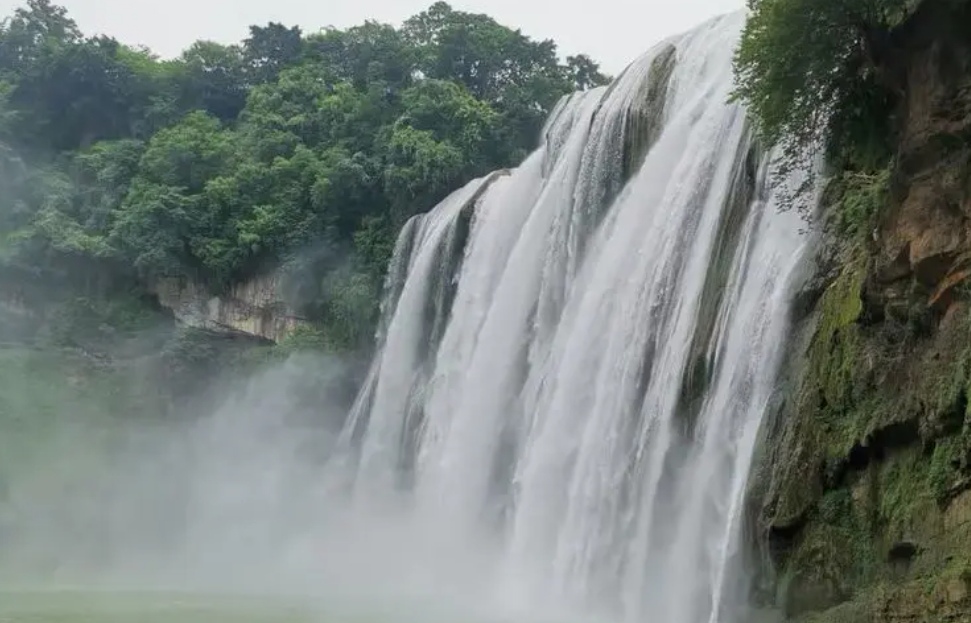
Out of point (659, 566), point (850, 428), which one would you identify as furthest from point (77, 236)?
point (850, 428)

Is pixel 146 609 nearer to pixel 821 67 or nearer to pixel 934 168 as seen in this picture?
pixel 821 67

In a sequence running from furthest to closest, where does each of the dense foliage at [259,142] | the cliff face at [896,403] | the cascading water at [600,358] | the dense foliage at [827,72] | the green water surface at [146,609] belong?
the dense foliage at [259,142] < the green water surface at [146,609] < the cascading water at [600,358] < the dense foliage at [827,72] < the cliff face at [896,403]

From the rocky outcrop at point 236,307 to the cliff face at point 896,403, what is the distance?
20963 millimetres

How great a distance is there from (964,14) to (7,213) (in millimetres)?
30265

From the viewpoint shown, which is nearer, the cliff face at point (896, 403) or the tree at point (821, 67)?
the cliff face at point (896, 403)

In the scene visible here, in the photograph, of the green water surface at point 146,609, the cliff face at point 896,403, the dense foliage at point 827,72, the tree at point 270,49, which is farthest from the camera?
the tree at point 270,49

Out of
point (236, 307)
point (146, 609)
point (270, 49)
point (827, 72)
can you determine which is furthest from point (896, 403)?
point (270, 49)

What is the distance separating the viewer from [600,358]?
15.8 m

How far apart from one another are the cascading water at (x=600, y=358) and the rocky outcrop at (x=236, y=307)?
4619mm

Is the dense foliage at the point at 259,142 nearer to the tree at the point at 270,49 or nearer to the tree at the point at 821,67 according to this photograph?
the tree at the point at 270,49

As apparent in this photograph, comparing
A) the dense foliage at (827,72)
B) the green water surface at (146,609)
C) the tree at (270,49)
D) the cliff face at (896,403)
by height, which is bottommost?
the green water surface at (146,609)

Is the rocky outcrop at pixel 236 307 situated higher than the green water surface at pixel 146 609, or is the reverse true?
the rocky outcrop at pixel 236 307

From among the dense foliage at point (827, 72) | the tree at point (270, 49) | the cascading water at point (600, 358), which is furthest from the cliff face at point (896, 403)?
the tree at point (270, 49)

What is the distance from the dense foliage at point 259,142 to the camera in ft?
97.3
